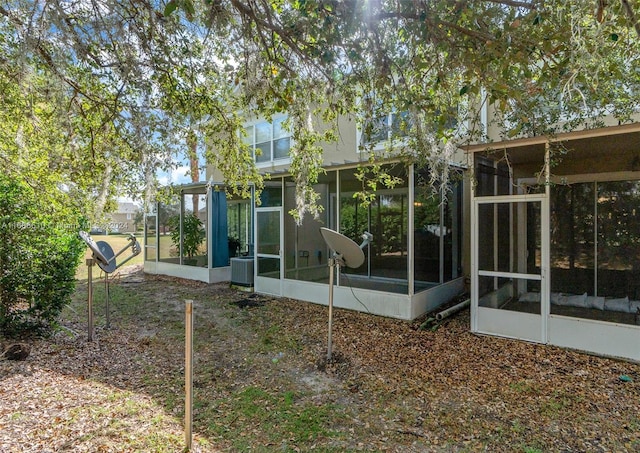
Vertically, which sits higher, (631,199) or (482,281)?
(631,199)

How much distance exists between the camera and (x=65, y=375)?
4.00m

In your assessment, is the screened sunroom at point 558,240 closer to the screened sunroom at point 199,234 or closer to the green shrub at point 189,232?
the screened sunroom at point 199,234

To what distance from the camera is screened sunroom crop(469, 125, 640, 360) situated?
197 inches

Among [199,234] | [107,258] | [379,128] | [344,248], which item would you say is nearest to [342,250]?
[344,248]

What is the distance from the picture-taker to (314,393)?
3912 millimetres

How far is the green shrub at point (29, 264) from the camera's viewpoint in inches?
179

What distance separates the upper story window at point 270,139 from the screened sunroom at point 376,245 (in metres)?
3.03

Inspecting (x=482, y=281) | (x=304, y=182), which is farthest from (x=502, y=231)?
(x=304, y=182)

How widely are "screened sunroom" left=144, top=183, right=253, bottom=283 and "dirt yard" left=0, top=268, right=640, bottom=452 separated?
4.35 metres

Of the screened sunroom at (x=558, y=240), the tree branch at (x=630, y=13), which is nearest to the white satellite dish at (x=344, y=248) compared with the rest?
the screened sunroom at (x=558, y=240)

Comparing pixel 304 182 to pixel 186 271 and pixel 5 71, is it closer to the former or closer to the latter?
pixel 5 71

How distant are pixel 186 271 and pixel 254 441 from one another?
8.74 m

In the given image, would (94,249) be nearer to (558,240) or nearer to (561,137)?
(561,137)

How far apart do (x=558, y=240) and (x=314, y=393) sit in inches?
169
